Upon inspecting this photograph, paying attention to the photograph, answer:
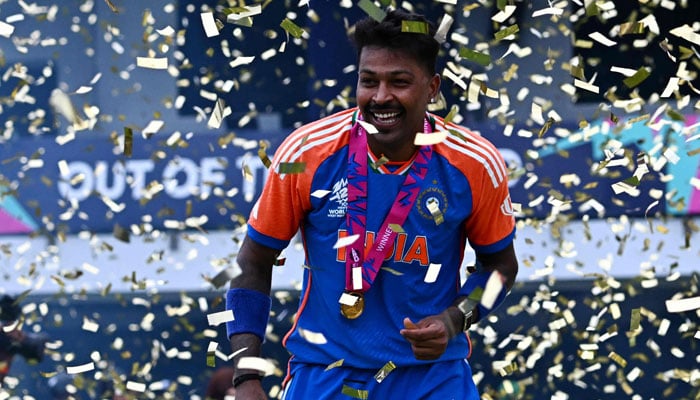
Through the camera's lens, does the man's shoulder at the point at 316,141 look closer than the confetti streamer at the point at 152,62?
Yes

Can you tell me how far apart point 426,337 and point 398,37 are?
99cm

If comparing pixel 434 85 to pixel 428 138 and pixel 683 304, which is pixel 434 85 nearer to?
pixel 428 138

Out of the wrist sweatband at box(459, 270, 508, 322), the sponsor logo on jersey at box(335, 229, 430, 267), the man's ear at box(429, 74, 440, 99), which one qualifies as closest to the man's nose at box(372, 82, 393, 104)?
the man's ear at box(429, 74, 440, 99)

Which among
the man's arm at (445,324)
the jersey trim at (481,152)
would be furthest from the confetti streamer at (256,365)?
the jersey trim at (481,152)

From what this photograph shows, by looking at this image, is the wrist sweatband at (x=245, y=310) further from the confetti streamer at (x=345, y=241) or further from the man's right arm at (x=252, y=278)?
the confetti streamer at (x=345, y=241)

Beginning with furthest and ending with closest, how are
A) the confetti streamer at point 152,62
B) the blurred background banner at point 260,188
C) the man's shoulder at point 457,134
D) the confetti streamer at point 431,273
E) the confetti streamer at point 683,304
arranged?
1. the blurred background banner at point 260,188
2. the confetti streamer at point 152,62
3. the confetti streamer at point 683,304
4. the man's shoulder at point 457,134
5. the confetti streamer at point 431,273

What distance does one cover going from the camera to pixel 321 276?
3.95 meters

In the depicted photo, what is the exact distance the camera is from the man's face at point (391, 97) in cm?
381

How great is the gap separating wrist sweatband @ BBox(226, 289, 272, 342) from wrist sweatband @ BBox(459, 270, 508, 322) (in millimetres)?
668

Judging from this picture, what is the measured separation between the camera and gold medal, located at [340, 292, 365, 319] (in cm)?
384

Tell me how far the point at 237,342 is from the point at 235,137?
533 cm

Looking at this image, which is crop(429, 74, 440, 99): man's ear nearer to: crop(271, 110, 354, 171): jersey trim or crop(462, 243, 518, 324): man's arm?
crop(271, 110, 354, 171): jersey trim

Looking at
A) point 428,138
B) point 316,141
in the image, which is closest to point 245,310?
point 316,141

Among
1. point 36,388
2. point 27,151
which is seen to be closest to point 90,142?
point 27,151
